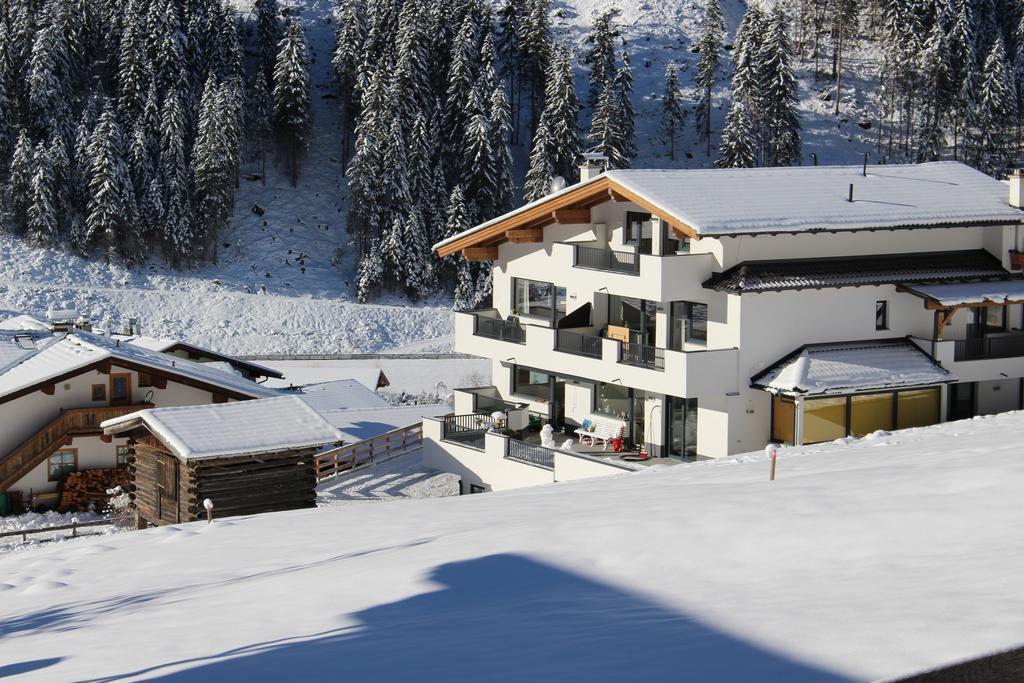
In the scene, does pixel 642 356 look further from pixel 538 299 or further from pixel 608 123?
pixel 608 123

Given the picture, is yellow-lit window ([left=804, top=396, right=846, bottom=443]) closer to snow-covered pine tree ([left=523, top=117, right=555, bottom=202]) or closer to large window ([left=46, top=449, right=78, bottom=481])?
large window ([left=46, top=449, right=78, bottom=481])

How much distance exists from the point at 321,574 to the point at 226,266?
68617 mm

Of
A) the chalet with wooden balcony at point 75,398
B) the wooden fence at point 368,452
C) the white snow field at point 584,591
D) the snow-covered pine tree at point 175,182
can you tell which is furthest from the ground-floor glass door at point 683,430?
the snow-covered pine tree at point 175,182

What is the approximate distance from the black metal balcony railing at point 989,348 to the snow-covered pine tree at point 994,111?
197ft

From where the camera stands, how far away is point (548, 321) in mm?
35000

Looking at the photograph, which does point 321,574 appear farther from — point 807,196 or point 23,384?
point 23,384

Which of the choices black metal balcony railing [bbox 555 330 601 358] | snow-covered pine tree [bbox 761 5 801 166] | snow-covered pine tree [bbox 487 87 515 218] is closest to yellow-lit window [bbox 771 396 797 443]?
black metal balcony railing [bbox 555 330 601 358]

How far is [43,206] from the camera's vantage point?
77.0 meters

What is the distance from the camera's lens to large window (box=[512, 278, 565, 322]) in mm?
34656

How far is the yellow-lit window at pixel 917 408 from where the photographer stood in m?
30.8

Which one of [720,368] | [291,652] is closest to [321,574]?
[291,652]

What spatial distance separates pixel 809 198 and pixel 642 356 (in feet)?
18.6

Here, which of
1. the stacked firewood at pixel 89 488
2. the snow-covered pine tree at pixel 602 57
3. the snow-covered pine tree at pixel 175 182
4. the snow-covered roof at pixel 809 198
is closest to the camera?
the snow-covered roof at pixel 809 198

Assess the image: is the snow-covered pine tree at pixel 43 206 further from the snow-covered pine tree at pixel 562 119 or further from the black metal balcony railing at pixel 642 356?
the black metal balcony railing at pixel 642 356
